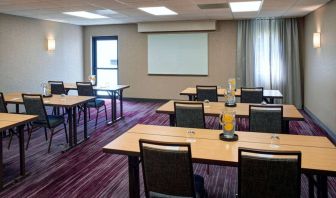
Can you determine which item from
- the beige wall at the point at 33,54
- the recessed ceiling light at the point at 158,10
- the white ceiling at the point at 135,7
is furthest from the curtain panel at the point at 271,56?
the beige wall at the point at 33,54

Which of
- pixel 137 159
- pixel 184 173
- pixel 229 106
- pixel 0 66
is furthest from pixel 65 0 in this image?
pixel 184 173

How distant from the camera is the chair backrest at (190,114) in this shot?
3441mm

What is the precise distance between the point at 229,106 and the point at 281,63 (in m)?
4.36

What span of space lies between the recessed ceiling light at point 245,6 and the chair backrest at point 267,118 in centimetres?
290

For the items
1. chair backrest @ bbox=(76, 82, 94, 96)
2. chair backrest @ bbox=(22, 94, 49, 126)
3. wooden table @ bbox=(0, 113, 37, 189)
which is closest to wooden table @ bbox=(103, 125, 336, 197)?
wooden table @ bbox=(0, 113, 37, 189)

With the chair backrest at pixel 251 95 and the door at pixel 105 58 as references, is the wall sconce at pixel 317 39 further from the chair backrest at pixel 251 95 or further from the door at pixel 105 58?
the door at pixel 105 58

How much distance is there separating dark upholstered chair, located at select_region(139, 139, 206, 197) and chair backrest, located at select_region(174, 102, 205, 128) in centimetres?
155

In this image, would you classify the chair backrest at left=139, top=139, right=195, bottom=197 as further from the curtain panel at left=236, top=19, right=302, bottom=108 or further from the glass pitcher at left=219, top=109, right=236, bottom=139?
the curtain panel at left=236, top=19, right=302, bottom=108

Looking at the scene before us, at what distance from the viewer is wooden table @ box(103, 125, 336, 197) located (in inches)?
76.5

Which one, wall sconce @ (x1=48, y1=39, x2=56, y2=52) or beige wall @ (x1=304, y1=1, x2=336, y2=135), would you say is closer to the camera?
beige wall @ (x1=304, y1=1, x2=336, y2=135)

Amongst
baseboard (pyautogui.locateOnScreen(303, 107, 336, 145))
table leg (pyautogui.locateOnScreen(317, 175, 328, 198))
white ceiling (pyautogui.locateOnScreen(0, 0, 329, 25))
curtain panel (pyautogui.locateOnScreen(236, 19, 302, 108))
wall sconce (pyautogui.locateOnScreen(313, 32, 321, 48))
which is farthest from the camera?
curtain panel (pyautogui.locateOnScreen(236, 19, 302, 108))

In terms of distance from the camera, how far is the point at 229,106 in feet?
13.2

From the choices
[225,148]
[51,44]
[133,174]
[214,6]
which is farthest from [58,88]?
[225,148]

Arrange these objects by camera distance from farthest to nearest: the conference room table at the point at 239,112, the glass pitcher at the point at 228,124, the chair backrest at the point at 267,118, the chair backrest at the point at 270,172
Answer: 1. the conference room table at the point at 239,112
2. the chair backrest at the point at 267,118
3. the glass pitcher at the point at 228,124
4. the chair backrest at the point at 270,172
